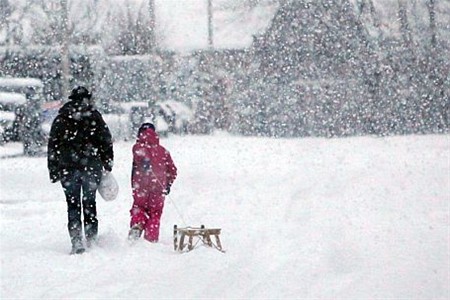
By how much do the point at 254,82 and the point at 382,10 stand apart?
10512 millimetres

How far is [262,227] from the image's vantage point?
10789mm

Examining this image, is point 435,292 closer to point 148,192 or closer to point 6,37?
point 148,192

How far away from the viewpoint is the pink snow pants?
919cm

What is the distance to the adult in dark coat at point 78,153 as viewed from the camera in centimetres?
861

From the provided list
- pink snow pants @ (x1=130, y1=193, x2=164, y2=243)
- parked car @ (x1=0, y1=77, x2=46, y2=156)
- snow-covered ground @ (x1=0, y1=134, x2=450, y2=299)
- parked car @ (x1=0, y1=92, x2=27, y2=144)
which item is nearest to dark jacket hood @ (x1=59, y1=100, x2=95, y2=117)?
pink snow pants @ (x1=130, y1=193, x2=164, y2=243)

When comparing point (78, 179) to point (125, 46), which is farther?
point (125, 46)

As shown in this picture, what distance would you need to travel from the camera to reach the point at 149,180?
9.19m

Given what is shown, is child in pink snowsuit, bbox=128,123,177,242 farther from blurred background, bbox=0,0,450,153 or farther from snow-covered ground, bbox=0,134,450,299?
blurred background, bbox=0,0,450,153

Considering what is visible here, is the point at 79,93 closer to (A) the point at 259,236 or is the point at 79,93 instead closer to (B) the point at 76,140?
(B) the point at 76,140

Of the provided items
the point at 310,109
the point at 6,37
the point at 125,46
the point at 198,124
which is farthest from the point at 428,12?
the point at 6,37

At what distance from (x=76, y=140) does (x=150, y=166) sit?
2.84 feet

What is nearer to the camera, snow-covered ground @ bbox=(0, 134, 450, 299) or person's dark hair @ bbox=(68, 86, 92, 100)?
snow-covered ground @ bbox=(0, 134, 450, 299)

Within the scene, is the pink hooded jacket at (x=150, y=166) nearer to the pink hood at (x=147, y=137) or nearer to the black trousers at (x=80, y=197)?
the pink hood at (x=147, y=137)

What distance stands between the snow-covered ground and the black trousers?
24 cm
